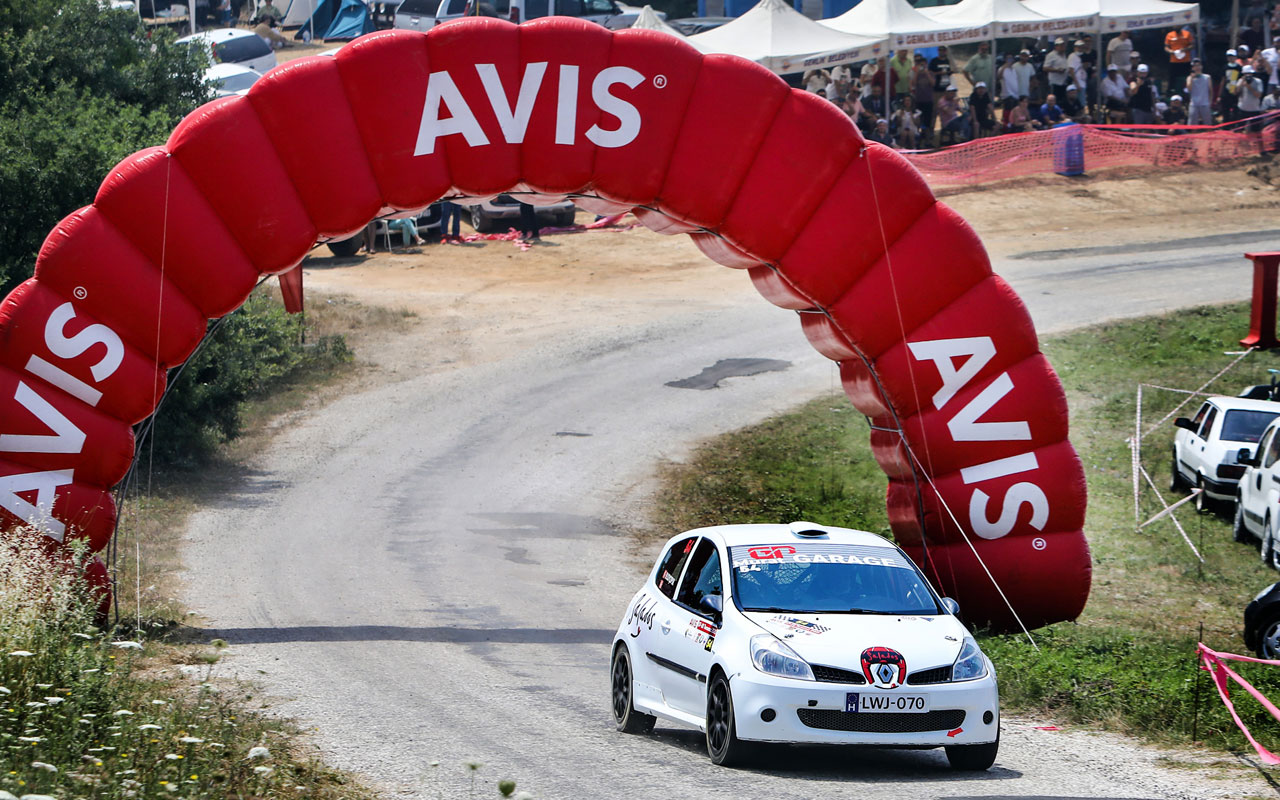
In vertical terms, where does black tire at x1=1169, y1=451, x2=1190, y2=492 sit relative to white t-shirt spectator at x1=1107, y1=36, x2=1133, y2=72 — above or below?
below

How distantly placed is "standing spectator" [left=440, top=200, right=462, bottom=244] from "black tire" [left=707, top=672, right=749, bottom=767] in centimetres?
2836

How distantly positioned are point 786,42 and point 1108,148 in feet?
29.0

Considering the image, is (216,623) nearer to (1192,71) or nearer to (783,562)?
(783,562)

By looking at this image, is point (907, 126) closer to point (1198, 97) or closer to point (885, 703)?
point (1198, 97)

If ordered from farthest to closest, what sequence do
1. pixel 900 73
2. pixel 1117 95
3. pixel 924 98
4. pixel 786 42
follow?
pixel 1117 95 < pixel 900 73 < pixel 786 42 < pixel 924 98

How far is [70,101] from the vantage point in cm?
2131

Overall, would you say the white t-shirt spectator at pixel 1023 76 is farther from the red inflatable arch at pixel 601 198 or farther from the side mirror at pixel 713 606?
the side mirror at pixel 713 606

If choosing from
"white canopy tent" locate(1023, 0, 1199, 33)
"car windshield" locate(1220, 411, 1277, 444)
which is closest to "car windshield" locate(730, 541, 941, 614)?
"car windshield" locate(1220, 411, 1277, 444)

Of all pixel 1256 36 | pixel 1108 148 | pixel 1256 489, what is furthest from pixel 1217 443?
pixel 1256 36

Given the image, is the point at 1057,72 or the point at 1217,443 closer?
the point at 1217,443

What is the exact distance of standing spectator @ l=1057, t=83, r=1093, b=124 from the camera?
125ft

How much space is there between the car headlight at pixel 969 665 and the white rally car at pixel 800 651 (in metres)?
0.01

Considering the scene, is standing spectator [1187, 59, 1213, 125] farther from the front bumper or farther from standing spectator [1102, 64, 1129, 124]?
the front bumper

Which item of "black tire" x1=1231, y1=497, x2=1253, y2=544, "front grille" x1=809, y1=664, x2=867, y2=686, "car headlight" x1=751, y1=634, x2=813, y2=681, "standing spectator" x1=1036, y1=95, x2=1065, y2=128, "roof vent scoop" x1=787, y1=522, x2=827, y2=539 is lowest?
"black tire" x1=1231, y1=497, x2=1253, y2=544
